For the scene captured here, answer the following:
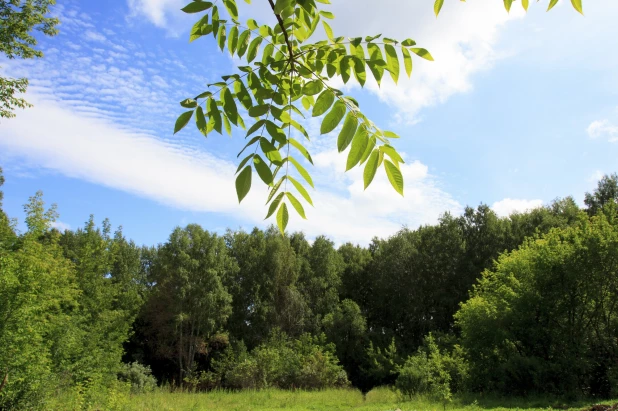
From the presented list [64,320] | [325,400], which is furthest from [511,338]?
[64,320]

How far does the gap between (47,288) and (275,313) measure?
14.7m

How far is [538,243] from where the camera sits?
1397 centimetres

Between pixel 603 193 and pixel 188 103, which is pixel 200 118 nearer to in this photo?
→ pixel 188 103

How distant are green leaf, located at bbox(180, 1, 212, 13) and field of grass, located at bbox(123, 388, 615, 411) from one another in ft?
32.5

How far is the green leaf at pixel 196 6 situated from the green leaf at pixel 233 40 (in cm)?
22

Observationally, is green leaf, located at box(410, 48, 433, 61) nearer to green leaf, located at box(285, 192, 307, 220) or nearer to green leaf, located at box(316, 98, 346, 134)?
green leaf, located at box(316, 98, 346, 134)

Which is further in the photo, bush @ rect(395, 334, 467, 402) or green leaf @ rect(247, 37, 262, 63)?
bush @ rect(395, 334, 467, 402)

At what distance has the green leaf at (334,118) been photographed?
1.04 metres

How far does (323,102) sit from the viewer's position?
3.48 feet

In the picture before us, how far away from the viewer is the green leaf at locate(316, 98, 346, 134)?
1041 millimetres

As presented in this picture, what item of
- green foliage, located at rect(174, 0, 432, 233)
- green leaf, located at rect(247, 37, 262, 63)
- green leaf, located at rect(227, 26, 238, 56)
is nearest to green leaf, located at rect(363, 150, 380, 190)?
green foliage, located at rect(174, 0, 432, 233)

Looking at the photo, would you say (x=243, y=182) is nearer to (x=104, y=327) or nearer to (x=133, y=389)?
(x=104, y=327)

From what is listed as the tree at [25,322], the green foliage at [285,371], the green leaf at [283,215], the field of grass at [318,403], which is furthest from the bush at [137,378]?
the green leaf at [283,215]

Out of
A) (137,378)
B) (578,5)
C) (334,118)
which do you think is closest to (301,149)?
(334,118)
